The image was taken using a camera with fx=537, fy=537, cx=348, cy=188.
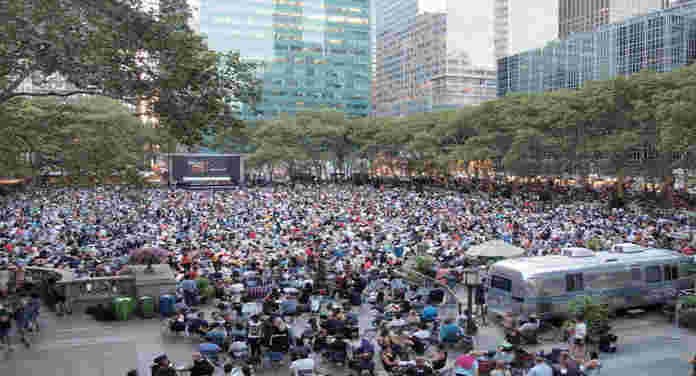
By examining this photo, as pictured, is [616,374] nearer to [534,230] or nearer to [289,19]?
[534,230]

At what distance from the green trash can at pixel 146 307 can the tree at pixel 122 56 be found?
5.47 m

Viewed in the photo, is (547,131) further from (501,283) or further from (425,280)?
Result: (501,283)

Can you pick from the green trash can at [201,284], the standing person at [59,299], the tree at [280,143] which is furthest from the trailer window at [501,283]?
the tree at [280,143]

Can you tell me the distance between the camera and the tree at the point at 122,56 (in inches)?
410

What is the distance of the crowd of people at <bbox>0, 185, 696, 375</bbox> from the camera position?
11609mm

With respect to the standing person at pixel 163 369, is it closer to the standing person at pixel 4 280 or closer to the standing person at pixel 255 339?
the standing person at pixel 255 339

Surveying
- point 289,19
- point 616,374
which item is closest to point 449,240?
point 616,374

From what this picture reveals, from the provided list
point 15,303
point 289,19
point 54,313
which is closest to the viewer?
point 15,303

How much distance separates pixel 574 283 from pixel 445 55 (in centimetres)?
16073

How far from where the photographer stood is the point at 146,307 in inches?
585

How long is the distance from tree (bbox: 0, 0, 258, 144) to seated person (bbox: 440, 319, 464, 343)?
6.94m

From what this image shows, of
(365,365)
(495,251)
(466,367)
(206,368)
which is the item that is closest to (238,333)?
(206,368)

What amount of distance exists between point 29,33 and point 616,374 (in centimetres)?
1344

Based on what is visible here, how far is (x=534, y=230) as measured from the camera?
90.7 feet
